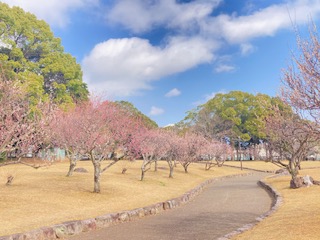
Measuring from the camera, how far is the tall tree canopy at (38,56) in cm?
4728

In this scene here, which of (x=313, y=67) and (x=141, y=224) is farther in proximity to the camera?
(x=141, y=224)

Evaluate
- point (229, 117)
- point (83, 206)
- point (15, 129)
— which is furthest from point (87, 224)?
point (229, 117)

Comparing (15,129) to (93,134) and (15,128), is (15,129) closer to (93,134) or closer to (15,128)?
(15,128)

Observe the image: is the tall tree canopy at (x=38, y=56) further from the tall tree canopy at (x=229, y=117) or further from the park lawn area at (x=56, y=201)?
the tall tree canopy at (x=229, y=117)

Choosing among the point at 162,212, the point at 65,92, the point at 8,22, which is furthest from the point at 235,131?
the point at 162,212

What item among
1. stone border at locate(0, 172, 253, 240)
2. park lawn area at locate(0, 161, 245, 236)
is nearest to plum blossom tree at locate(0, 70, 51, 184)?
park lawn area at locate(0, 161, 245, 236)

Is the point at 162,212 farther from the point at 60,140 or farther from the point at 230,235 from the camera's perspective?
the point at 60,140

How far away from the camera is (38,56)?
5316cm

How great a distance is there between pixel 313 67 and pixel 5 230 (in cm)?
Answer: 1174

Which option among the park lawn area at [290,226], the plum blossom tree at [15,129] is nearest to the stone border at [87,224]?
the park lawn area at [290,226]

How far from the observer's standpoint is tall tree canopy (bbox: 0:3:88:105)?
47281 millimetres

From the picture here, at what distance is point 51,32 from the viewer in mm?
53344

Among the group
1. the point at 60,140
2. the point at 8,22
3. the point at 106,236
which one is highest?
the point at 8,22

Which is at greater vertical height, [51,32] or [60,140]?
[51,32]
